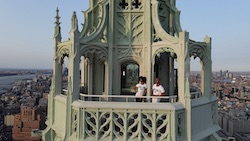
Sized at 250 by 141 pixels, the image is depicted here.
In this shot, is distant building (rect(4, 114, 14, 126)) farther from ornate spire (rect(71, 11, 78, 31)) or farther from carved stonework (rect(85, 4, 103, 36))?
ornate spire (rect(71, 11, 78, 31))

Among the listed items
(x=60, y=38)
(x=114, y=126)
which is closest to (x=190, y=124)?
(x=114, y=126)

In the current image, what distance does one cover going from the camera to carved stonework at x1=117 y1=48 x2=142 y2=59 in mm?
8516

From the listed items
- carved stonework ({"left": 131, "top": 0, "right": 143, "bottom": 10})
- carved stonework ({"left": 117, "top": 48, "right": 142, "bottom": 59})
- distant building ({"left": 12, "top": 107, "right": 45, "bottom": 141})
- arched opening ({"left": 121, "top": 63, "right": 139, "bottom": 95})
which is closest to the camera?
carved stonework ({"left": 117, "top": 48, "right": 142, "bottom": 59})

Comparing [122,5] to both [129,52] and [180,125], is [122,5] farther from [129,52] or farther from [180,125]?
[180,125]

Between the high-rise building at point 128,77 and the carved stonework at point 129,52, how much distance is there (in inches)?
1.3

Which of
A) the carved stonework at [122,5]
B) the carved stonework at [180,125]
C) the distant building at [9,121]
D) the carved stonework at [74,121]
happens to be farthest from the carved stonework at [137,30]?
the distant building at [9,121]

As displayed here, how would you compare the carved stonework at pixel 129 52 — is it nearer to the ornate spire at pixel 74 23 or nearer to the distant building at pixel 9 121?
the ornate spire at pixel 74 23

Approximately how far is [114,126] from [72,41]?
2.80 m

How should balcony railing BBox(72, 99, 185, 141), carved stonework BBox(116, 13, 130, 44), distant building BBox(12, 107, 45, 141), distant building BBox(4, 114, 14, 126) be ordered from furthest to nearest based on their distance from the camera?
distant building BBox(4, 114, 14, 126) < distant building BBox(12, 107, 45, 141) < carved stonework BBox(116, 13, 130, 44) < balcony railing BBox(72, 99, 185, 141)

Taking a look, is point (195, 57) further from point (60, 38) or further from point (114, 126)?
point (60, 38)

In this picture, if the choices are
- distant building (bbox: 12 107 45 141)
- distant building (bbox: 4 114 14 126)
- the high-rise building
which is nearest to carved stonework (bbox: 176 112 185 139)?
the high-rise building

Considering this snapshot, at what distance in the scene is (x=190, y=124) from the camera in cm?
723

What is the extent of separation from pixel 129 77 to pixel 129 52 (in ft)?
3.61

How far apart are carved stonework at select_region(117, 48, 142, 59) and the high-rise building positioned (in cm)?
3
